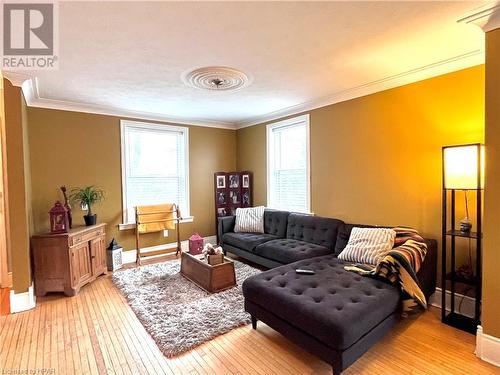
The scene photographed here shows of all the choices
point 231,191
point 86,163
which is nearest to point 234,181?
point 231,191

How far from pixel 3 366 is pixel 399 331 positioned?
3.22 m

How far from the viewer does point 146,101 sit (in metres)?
3.82

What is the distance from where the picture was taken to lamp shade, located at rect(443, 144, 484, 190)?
223 centimetres

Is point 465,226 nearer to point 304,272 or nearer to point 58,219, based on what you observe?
point 304,272

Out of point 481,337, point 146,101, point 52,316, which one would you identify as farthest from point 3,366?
point 481,337

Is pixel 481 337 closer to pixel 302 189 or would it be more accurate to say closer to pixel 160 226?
pixel 302 189

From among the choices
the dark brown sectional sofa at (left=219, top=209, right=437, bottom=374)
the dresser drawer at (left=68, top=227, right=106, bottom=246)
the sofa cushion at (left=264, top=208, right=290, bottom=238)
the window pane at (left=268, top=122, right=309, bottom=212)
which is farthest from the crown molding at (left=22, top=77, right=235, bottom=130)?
the dark brown sectional sofa at (left=219, top=209, right=437, bottom=374)

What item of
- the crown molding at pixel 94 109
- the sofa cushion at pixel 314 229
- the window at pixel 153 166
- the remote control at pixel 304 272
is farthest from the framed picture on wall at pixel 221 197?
the remote control at pixel 304 272

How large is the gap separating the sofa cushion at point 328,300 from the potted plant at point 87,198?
2704 mm

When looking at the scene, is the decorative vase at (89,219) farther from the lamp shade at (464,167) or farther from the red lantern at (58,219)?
the lamp shade at (464,167)

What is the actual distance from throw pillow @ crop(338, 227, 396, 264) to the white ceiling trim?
1741mm

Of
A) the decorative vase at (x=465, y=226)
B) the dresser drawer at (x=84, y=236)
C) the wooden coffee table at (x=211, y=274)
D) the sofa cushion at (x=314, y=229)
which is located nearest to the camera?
the decorative vase at (x=465, y=226)

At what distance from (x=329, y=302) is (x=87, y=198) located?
3.58 meters

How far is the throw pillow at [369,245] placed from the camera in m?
2.72
